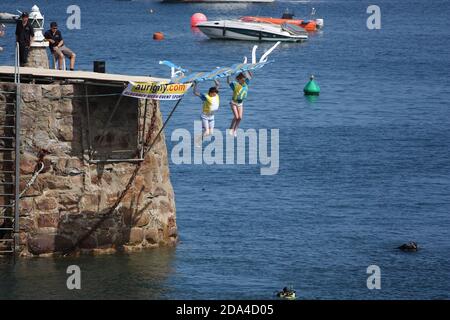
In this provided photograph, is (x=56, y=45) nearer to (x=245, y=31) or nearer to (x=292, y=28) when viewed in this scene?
(x=245, y=31)

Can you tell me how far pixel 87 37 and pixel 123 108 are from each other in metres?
92.4

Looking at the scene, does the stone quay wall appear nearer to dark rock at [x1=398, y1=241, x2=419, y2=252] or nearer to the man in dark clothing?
the man in dark clothing

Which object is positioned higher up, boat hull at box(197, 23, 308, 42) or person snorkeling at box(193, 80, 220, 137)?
boat hull at box(197, 23, 308, 42)

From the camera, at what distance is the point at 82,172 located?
50.0m

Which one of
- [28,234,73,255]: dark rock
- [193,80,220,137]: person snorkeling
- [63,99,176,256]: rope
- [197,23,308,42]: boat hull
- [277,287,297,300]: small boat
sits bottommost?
[277,287,297,300]: small boat

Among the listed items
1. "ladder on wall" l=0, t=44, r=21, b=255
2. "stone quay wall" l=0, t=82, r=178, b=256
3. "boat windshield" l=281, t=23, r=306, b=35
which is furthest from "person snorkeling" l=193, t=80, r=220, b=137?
"boat windshield" l=281, t=23, r=306, b=35

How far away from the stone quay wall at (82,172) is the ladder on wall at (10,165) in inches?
4.8

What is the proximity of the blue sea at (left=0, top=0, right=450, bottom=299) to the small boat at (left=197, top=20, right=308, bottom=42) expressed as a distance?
3.11 ft

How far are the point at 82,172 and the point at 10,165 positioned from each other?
2.47 metres

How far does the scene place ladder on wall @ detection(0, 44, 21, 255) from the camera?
48.8 metres

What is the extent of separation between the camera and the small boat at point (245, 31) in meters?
138

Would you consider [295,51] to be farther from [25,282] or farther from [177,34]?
[25,282]

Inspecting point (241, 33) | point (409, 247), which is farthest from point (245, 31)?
point (409, 247)

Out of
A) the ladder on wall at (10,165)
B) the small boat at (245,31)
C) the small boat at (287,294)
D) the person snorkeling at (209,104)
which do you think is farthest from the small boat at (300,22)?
the person snorkeling at (209,104)
